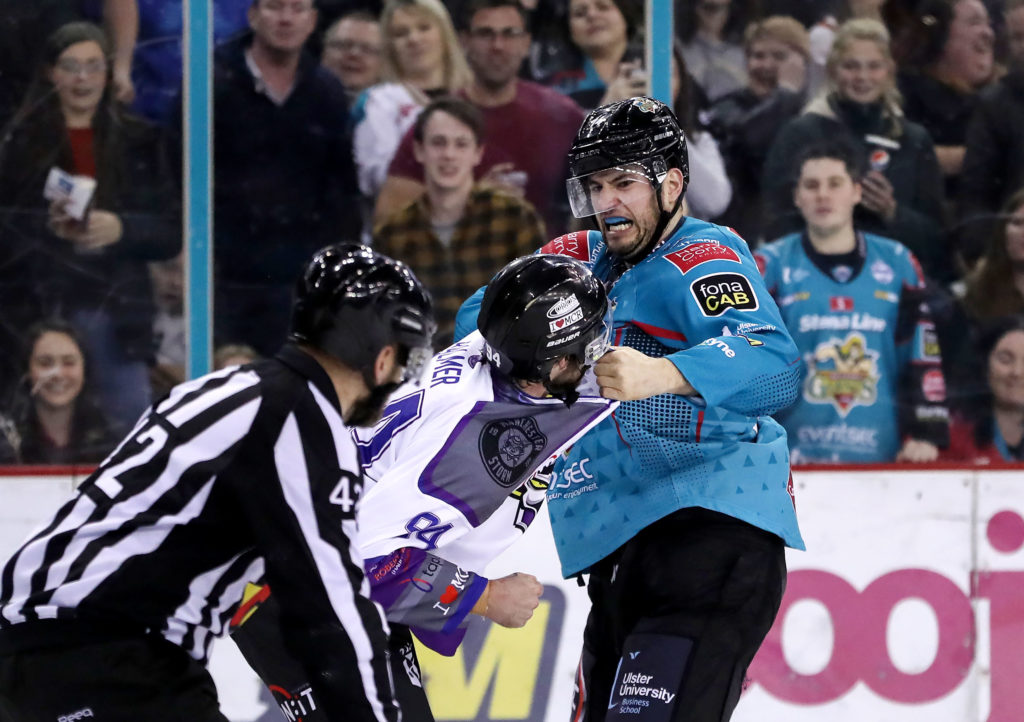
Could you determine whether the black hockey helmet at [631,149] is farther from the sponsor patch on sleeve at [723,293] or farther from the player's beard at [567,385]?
the player's beard at [567,385]

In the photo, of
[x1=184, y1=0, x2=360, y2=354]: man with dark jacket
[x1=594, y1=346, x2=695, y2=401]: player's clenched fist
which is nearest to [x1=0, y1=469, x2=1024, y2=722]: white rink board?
[x1=594, y1=346, x2=695, y2=401]: player's clenched fist

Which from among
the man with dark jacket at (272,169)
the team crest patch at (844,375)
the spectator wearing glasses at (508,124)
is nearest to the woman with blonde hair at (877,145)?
the team crest patch at (844,375)

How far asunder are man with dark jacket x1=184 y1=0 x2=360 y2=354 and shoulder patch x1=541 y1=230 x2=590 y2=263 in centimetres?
325

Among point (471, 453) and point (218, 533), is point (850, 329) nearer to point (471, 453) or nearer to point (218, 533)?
point (471, 453)

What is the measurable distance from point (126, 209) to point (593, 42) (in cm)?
254

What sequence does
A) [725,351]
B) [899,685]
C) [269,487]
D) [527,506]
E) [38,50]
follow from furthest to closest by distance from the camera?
[38,50] < [899,685] < [527,506] < [725,351] < [269,487]

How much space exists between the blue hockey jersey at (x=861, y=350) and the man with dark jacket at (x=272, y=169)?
228 cm

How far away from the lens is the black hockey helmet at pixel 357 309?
90.0 inches

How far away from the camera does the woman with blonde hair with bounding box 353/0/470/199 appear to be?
6.57m

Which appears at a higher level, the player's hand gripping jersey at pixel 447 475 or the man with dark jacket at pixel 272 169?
the man with dark jacket at pixel 272 169

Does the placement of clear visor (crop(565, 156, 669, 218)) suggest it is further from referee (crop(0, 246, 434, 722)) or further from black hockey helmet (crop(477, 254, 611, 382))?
referee (crop(0, 246, 434, 722))

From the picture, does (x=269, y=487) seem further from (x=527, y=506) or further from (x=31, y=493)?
(x=31, y=493)

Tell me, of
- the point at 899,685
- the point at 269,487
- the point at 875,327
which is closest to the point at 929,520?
the point at 899,685

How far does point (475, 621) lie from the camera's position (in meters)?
4.52
